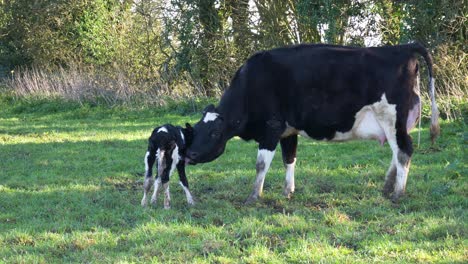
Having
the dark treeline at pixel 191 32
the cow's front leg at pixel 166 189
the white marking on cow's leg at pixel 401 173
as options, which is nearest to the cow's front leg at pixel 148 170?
the cow's front leg at pixel 166 189

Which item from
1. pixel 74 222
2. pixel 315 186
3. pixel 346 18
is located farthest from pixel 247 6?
pixel 74 222

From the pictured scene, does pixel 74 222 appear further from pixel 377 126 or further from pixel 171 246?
pixel 377 126

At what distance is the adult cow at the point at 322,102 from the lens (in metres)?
7.52

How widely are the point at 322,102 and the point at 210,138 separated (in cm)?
160

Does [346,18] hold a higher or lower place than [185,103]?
higher

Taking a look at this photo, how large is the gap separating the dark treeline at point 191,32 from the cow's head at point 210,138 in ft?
28.2

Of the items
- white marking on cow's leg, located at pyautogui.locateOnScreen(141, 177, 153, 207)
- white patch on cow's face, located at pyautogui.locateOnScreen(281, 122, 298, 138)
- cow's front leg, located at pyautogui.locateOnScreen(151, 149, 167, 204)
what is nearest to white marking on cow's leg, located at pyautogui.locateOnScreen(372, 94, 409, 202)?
white patch on cow's face, located at pyautogui.locateOnScreen(281, 122, 298, 138)

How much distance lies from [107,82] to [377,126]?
50.2 feet

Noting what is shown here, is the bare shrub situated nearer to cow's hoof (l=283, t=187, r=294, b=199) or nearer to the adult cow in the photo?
the adult cow

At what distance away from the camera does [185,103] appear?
18266mm

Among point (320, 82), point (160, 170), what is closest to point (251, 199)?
point (160, 170)

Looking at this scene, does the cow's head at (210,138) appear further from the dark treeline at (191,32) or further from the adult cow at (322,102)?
the dark treeline at (191,32)

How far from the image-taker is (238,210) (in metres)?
7.25

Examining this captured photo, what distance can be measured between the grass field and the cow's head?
1.94 feet
